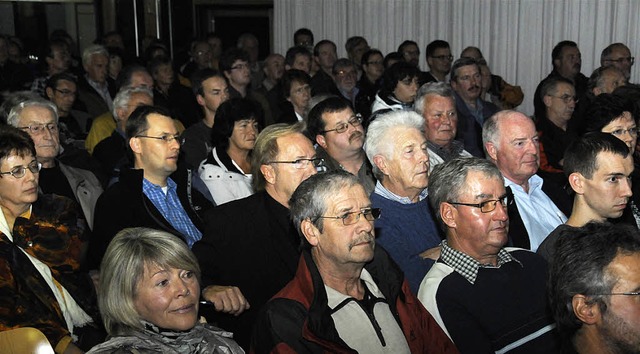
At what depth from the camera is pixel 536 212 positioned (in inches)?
166

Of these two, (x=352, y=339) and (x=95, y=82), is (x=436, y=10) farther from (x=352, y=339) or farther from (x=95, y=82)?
(x=352, y=339)

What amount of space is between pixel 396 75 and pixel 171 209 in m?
2.79

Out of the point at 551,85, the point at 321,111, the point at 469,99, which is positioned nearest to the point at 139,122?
the point at 321,111

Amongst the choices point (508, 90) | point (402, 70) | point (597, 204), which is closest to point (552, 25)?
point (508, 90)

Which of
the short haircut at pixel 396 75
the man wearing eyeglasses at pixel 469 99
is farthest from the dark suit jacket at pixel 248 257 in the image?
the man wearing eyeglasses at pixel 469 99

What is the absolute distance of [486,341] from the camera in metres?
3.04

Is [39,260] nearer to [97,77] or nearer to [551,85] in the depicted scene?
[551,85]

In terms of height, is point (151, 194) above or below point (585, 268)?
below

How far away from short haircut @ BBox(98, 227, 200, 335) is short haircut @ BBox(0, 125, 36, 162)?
A: 109 centimetres

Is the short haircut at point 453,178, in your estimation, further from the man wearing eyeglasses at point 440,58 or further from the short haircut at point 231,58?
the man wearing eyeglasses at point 440,58

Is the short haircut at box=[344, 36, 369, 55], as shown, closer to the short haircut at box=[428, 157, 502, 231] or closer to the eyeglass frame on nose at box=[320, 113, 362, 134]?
the eyeglass frame on nose at box=[320, 113, 362, 134]

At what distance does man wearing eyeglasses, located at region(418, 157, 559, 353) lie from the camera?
10.1 ft

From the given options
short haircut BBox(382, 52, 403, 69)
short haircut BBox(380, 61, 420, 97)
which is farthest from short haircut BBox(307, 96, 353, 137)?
short haircut BBox(382, 52, 403, 69)

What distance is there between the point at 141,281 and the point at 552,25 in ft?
26.5
